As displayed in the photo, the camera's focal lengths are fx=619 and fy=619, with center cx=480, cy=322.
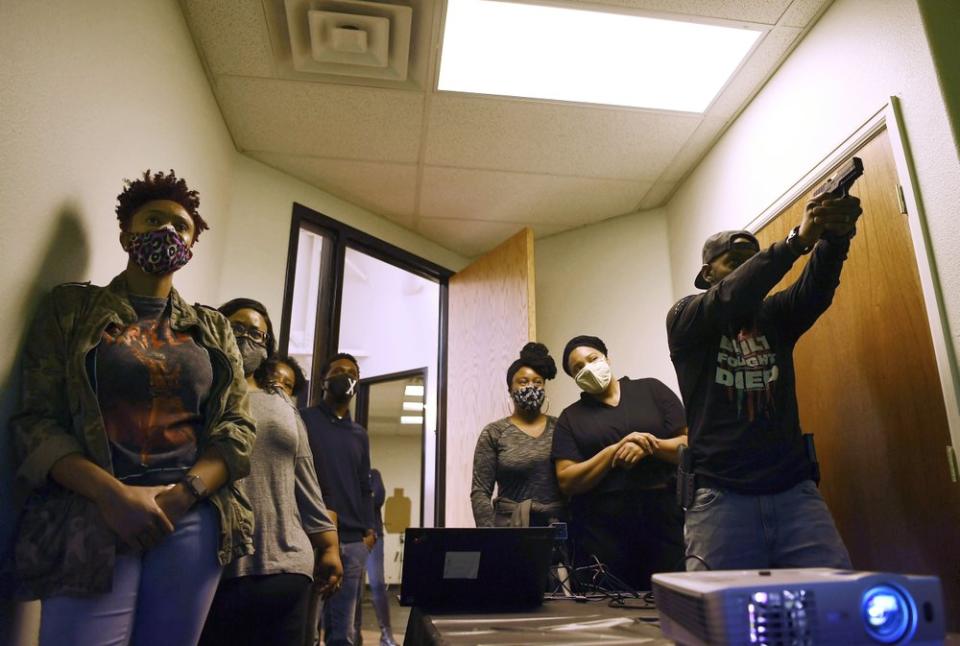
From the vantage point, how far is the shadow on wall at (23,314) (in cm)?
113

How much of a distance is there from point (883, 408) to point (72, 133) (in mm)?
2276

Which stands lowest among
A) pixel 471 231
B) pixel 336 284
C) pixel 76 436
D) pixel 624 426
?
pixel 76 436

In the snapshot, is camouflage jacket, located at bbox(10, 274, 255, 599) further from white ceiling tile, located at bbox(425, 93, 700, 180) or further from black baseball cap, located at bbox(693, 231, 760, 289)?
white ceiling tile, located at bbox(425, 93, 700, 180)

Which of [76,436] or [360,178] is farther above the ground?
[360,178]

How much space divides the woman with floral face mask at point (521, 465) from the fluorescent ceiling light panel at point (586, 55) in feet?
3.86

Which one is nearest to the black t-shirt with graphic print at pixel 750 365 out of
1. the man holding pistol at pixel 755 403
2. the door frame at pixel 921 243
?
the man holding pistol at pixel 755 403

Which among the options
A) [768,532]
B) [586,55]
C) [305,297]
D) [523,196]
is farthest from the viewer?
[305,297]

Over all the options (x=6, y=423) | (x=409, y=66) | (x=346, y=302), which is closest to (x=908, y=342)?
(x=409, y=66)

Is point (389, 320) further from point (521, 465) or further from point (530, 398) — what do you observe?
point (521, 465)

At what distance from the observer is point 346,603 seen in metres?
2.28

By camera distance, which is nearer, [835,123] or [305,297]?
[835,123]

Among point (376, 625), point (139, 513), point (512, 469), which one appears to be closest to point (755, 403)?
point (512, 469)

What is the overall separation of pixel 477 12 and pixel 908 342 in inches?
69.6

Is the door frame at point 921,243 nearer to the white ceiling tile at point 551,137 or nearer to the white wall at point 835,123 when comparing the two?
the white wall at point 835,123
